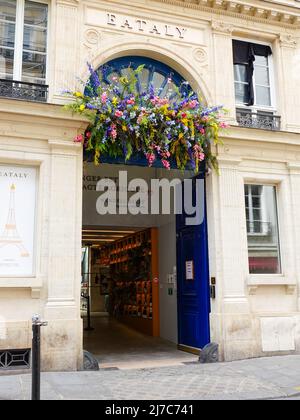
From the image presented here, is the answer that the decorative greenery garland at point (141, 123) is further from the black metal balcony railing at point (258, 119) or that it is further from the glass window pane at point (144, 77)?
the black metal balcony railing at point (258, 119)

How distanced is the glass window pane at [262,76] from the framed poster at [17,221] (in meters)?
5.71

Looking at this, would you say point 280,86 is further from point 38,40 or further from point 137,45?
point 38,40

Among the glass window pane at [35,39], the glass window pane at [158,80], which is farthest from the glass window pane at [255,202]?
the glass window pane at [35,39]

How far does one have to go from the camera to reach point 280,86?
10555 mm

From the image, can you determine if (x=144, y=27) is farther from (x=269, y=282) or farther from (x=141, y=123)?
(x=269, y=282)

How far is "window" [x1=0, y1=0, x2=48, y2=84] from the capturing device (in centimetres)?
867

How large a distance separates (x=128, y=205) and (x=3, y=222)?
478 cm

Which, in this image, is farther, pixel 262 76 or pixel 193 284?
pixel 262 76

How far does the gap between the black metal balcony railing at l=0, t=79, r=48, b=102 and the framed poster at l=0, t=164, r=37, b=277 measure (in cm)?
130

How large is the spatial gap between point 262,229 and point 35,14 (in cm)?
637

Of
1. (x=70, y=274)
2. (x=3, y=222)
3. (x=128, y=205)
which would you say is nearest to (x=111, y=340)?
(x=128, y=205)

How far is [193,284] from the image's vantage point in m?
10.1

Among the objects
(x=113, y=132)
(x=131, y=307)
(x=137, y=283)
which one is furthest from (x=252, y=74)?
(x=131, y=307)

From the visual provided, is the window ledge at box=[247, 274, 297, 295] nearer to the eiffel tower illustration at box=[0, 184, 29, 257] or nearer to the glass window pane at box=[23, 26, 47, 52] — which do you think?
the eiffel tower illustration at box=[0, 184, 29, 257]
